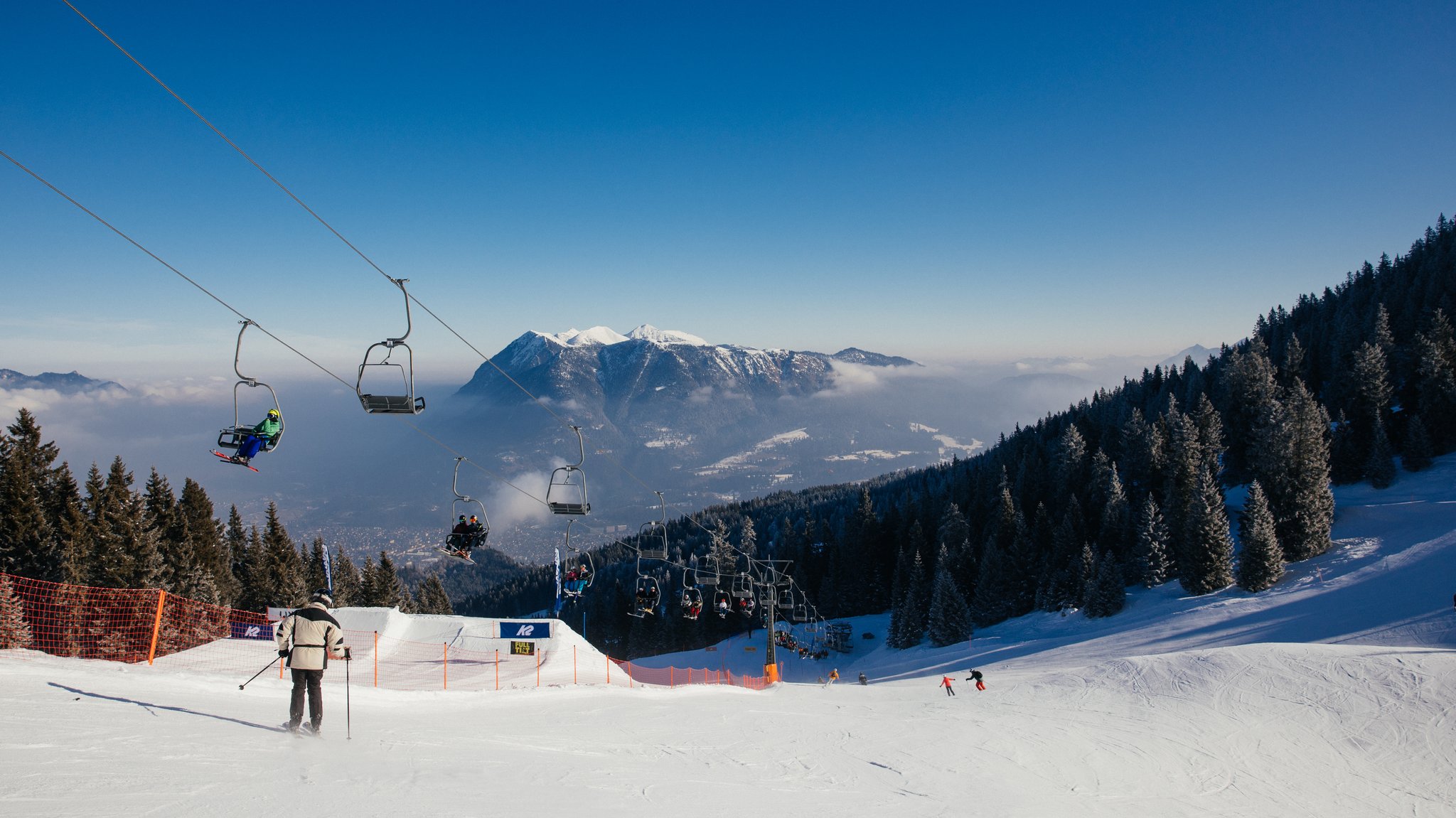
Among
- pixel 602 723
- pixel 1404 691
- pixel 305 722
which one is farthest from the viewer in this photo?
pixel 1404 691

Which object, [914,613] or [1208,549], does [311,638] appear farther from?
[914,613]

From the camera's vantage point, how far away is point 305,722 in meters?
11.2

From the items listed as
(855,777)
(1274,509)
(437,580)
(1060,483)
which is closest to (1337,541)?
(1274,509)

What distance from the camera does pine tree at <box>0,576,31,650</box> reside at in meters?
25.4

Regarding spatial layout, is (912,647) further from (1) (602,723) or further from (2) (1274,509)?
(1) (602,723)

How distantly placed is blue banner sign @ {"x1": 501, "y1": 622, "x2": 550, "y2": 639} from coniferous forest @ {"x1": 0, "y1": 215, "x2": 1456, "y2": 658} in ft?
36.0

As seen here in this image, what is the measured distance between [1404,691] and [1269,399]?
55.3 m

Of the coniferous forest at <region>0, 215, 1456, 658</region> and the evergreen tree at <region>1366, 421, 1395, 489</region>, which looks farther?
the evergreen tree at <region>1366, 421, 1395, 489</region>

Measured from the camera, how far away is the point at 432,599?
73938mm

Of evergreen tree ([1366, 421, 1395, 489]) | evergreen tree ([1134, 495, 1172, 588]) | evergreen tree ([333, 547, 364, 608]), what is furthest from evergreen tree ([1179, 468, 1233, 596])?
evergreen tree ([333, 547, 364, 608])

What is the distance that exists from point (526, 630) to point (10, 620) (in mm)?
21457

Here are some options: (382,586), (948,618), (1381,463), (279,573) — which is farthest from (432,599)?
(1381,463)

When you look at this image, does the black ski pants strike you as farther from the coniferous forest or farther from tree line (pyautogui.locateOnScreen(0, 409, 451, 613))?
tree line (pyautogui.locateOnScreen(0, 409, 451, 613))

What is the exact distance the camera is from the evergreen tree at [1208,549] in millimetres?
46312
